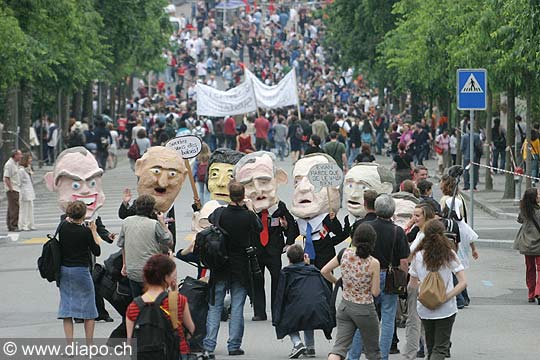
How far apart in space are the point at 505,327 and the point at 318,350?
257 cm

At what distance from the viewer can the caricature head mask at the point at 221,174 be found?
17.8m

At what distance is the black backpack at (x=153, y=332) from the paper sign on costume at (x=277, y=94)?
3490 centimetres

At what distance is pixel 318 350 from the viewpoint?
15.2 metres

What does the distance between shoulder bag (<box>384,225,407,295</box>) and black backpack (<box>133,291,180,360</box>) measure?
11.4 feet

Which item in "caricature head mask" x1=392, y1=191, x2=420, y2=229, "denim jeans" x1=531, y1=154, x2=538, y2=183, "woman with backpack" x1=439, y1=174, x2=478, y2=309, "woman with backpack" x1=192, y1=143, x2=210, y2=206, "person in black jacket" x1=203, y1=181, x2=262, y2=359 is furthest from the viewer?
"denim jeans" x1=531, y1=154, x2=538, y2=183

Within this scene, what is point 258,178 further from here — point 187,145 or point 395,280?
point 395,280

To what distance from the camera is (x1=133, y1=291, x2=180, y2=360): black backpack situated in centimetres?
1063

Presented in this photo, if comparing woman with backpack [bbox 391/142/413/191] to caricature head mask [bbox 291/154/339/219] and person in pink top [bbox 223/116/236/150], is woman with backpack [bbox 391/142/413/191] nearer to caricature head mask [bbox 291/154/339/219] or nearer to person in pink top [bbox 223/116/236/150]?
caricature head mask [bbox 291/154/339/219]

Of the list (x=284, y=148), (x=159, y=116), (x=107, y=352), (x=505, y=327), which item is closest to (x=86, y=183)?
(x=107, y=352)

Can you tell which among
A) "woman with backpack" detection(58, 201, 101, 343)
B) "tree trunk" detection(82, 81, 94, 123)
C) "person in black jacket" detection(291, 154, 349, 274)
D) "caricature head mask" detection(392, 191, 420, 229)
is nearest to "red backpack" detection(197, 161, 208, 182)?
"person in black jacket" detection(291, 154, 349, 274)

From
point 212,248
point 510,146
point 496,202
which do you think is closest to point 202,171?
point 496,202

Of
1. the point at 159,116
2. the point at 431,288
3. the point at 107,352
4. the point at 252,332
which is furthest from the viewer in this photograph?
the point at 159,116

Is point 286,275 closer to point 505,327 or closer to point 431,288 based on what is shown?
point 431,288

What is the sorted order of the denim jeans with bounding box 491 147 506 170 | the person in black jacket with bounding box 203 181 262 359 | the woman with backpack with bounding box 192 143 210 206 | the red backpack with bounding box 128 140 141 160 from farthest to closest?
the denim jeans with bounding box 491 147 506 170
the red backpack with bounding box 128 140 141 160
the woman with backpack with bounding box 192 143 210 206
the person in black jacket with bounding box 203 181 262 359
